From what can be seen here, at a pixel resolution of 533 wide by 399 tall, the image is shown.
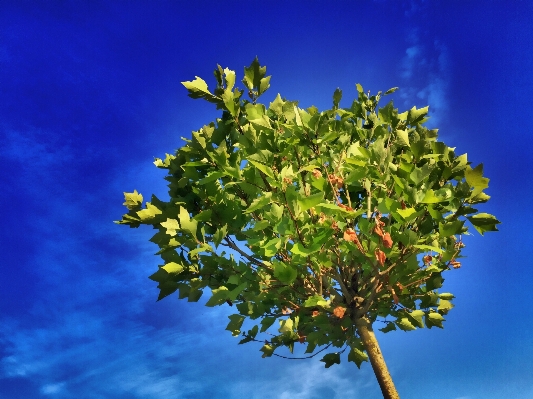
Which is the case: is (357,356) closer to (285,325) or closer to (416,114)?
(285,325)

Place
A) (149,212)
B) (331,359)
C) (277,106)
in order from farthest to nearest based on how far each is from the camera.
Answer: (331,359)
(149,212)
(277,106)

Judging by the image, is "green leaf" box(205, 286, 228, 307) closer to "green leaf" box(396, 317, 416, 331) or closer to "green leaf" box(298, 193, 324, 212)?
"green leaf" box(298, 193, 324, 212)

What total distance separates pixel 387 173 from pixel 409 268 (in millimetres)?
1409

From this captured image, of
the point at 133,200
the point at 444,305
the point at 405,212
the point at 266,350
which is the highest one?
the point at 133,200

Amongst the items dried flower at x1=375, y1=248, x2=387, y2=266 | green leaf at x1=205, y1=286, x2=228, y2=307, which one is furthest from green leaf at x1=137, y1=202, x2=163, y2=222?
dried flower at x1=375, y1=248, x2=387, y2=266

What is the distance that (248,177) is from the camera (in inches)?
203

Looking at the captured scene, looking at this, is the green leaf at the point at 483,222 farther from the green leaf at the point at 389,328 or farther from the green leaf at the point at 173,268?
the green leaf at the point at 173,268

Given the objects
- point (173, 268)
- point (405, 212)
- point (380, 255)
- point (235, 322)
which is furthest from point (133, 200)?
point (405, 212)

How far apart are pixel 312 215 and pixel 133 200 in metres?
2.85

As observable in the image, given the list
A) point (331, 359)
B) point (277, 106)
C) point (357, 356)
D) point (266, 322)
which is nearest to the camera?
point (277, 106)

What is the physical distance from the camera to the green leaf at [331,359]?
23.9 feet

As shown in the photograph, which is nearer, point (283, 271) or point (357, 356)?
point (283, 271)

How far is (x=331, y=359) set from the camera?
7.32m

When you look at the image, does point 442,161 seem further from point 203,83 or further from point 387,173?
point 203,83
